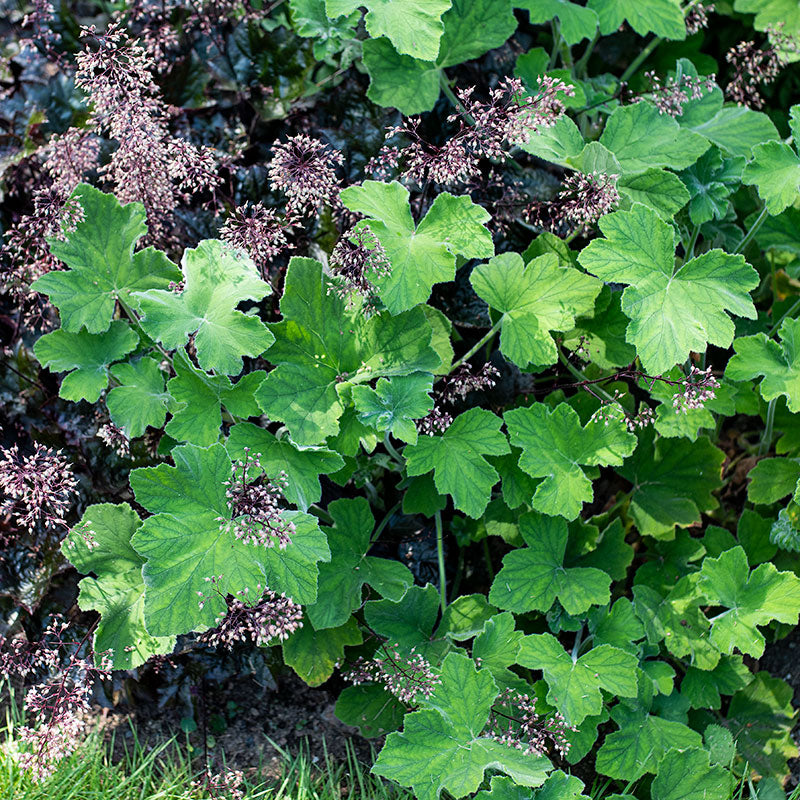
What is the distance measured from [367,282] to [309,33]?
0.82 m

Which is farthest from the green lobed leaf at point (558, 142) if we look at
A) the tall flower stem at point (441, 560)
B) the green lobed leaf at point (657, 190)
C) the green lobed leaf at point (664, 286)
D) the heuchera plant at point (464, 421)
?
the tall flower stem at point (441, 560)

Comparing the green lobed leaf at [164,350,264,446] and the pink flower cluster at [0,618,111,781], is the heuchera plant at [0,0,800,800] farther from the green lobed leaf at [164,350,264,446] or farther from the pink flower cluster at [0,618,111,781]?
the pink flower cluster at [0,618,111,781]

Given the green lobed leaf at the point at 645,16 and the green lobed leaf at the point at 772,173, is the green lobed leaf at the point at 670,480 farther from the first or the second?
the green lobed leaf at the point at 645,16

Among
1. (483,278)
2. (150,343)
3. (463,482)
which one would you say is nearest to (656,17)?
(483,278)

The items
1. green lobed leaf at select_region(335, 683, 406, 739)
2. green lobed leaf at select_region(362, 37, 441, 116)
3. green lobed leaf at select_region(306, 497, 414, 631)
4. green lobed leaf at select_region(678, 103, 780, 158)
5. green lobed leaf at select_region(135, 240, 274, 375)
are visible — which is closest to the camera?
green lobed leaf at select_region(135, 240, 274, 375)

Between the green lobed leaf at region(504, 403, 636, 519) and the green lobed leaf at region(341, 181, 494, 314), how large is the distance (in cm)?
45

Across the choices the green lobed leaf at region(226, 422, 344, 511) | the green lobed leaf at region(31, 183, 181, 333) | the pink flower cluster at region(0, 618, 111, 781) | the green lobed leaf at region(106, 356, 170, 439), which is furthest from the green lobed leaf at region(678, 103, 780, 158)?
the pink flower cluster at region(0, 618, 111, 781)

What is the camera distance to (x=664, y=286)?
2.19 metres

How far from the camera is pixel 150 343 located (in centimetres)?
240

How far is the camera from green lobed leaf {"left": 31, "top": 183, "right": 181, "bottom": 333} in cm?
226

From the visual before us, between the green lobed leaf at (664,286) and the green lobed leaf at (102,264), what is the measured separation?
1190mm

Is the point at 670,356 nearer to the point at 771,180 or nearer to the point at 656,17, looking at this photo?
the point at 771,180

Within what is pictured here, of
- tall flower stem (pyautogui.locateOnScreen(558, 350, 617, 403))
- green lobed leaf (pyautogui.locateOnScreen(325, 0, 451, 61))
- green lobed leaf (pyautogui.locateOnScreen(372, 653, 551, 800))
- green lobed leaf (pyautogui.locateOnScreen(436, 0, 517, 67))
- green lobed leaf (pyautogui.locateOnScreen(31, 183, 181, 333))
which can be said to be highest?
green lobed leaf (pyautogui.locateOnScreen(325, 0, 451, 61))

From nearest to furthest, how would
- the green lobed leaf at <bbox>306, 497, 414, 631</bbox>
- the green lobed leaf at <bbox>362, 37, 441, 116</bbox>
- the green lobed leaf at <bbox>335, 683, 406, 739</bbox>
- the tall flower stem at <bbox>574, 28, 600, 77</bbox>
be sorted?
the green lobed leaf at <bbox>306, 497, 414, 631</bbox> → the green lobed leaf at <bbox>335, 683, 406, 739</bbox> → the green lobed leaf at <bbox>362, 37, 441, 116</bbox> → the tall flower stem at <bbox>574, 28, 600, 77</bbox>
